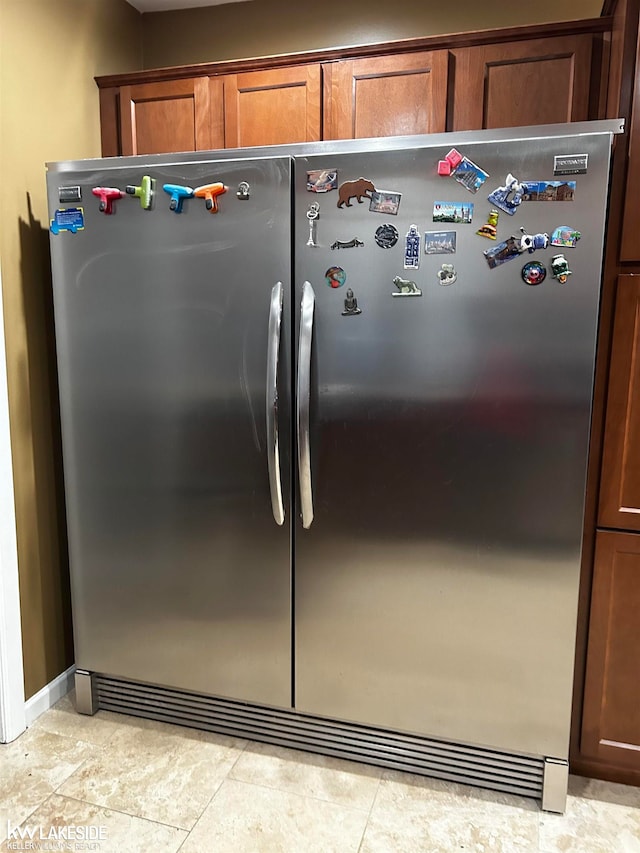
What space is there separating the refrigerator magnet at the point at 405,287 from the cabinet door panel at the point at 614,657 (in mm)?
823

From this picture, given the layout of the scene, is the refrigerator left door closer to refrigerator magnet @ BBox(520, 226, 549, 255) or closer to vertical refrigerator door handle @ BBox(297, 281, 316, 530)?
vertical refrigerator door handle @ BBox(297, 281, 316, 530)

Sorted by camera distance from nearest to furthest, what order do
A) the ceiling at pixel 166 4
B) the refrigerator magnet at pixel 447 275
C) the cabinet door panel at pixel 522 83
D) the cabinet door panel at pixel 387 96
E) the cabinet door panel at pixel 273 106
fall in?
the refrigerator magnet at pixel 447 275 → the cabinet door panel at pixel 522 83 → the cabinet door panel at pixel 387 96 → the cabinet door panel at pixel 273 106 → the ceiling at pixel 166 4

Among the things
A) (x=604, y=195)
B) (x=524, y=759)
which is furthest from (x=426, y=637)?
(x=604, y=195)

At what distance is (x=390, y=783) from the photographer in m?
1.78

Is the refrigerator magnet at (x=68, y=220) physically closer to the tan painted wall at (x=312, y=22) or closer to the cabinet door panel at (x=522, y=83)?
the tan painted wall at (x=312, y=22)

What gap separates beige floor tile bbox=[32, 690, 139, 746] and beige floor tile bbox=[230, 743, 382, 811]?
1.51 feet

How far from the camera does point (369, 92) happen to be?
6.47 feet

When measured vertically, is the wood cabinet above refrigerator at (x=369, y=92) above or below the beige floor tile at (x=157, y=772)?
above

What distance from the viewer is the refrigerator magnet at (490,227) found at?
150 cm

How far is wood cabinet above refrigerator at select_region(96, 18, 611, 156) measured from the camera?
1.81 m

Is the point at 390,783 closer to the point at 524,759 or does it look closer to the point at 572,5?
the point at 524,759

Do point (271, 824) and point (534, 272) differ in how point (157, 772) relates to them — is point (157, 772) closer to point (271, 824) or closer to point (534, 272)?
point (271, 824)

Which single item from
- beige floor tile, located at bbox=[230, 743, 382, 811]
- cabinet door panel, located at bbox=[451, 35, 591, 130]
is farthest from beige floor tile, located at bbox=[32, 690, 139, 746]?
cabinet door panel, located at bbox=[451, 35, 591, 130]

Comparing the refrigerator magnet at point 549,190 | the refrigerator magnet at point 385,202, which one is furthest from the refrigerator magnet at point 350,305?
the refrigerator magnet at point 549,190
